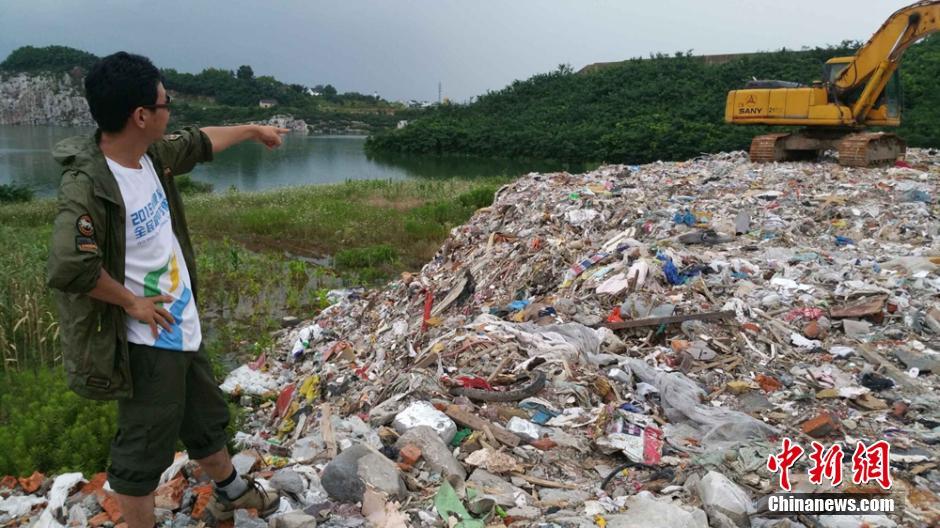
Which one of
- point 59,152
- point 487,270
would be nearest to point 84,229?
point 59,152

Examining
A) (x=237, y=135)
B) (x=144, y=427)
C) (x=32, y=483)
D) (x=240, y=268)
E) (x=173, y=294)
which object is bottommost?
(x=240, y=268)

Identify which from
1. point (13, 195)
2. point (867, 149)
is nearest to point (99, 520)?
point (867, 149)

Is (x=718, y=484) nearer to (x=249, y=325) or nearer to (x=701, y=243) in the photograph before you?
(x=701, y=243)

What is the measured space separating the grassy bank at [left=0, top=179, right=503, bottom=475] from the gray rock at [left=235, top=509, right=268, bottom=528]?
57.9 inches

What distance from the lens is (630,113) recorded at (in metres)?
42.1

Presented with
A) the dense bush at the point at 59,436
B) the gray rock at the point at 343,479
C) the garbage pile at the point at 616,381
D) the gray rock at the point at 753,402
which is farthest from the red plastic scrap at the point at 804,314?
the dense bush at the point at 59,436

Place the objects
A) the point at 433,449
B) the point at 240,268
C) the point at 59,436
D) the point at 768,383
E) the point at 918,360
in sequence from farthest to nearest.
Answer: the point at 240,268
the point at 918,360
the point at 768,383
the point at 59,436
the point at 433,449

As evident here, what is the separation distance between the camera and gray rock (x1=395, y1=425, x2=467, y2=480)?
2.78 meters

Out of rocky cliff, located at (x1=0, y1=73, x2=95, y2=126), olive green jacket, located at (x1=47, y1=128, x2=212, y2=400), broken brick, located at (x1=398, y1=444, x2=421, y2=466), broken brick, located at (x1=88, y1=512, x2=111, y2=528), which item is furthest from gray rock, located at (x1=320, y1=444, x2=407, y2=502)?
rocky cliff, located at (x1=0, y1=73, x2=95, y2=126)

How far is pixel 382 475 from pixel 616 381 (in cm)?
167

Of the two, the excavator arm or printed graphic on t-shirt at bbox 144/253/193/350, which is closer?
printed graphic on t-shirt at bbox 144/253/193/350

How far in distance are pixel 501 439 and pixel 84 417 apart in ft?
8.26

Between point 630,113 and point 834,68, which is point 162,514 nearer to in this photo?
point 834,68

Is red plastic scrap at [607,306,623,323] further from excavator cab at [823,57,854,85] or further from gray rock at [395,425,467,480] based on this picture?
excavator cab at [823,57,854,85]
